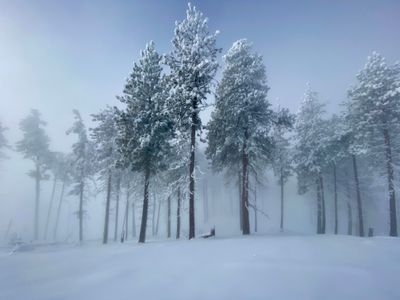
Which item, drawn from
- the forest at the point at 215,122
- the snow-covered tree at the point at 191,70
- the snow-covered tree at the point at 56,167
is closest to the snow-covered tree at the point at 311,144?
the forest at the point at 215,122

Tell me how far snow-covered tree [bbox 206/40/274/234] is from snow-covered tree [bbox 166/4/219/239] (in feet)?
8.71

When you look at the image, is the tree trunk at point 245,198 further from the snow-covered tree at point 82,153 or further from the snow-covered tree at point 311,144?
the snow-covered tree at point 82,153

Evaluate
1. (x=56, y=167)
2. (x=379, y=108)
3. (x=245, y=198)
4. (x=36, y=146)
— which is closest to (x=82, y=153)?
(x=36, y=146)

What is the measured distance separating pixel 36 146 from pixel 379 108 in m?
44.6

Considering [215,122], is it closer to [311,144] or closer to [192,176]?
[192,176]

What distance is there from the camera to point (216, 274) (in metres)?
7.97

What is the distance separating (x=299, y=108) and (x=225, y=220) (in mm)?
24581

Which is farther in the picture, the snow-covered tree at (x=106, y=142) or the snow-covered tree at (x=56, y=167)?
the snow-covered tree at (x=56, y=167)

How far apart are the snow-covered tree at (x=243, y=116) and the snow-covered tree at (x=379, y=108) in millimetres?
10313

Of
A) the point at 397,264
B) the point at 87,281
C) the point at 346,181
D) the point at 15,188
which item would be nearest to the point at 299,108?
the point at 346,181

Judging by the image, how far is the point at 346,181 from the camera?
3269 cm

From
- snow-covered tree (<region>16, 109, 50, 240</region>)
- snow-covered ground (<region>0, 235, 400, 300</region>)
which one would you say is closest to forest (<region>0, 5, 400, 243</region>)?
snow-covered ground (<region>0, 235, 400, 300</region>)

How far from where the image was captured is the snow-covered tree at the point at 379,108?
22.7 m

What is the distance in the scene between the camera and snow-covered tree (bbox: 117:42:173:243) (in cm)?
2012
